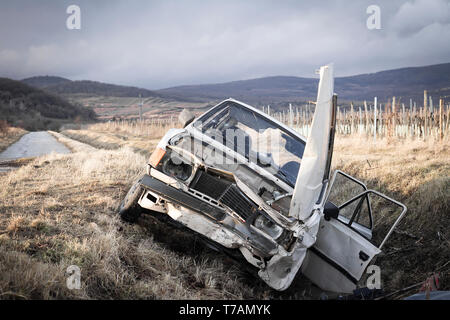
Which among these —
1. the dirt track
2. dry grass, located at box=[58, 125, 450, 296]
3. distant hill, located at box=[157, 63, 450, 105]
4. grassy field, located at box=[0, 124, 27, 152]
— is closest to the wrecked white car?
dry grass, located at box=[58, 125, 450, 296]

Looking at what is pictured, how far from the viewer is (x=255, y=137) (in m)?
4.38

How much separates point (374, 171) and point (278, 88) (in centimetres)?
14292

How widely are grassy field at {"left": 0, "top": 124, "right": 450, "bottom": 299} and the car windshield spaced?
52.2 inches

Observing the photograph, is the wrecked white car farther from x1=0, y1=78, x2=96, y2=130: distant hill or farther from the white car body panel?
x1=0, y1=78, x2=96, y2=130: distant hill

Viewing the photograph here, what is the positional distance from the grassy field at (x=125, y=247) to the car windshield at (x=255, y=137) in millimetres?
1326

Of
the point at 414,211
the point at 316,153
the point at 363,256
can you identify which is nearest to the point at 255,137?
the point at 316,153

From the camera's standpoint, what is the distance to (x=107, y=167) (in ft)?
28.4

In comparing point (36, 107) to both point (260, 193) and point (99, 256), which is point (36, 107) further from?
point (260, 193)

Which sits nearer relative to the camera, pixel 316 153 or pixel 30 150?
pixel 316 153

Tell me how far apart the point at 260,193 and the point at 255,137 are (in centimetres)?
97

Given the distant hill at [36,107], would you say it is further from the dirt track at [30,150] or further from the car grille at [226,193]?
the car grille at [226,193]

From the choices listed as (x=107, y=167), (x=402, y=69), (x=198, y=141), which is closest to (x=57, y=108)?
(x=107, y=167)

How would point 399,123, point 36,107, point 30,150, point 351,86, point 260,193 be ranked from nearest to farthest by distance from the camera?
point 260,193 < point 399,123 < point 30,150 < point 36,107 < point 351,86
